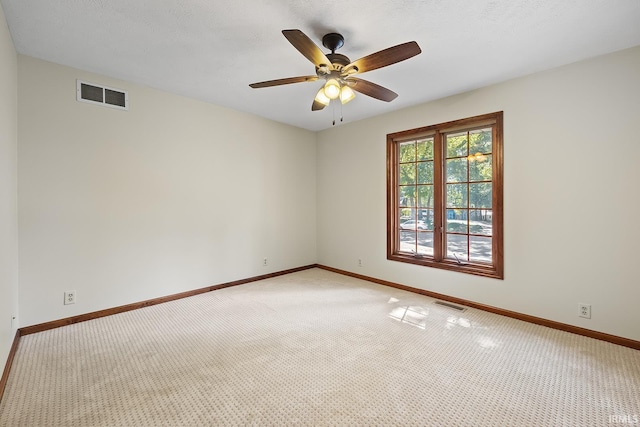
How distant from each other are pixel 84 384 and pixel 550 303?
4.00 metres

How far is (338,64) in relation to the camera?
7.20 ft

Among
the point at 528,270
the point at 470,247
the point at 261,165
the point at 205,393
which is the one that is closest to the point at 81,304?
the point at 205,393

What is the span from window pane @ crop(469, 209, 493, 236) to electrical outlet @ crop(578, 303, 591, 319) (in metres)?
1.01

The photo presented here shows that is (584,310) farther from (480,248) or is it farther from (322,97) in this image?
(322,97)

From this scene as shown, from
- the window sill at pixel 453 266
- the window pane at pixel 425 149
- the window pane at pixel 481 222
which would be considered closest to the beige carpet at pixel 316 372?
the window sill at pixel 453 266

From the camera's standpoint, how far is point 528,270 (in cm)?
299

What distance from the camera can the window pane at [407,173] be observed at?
4.06m

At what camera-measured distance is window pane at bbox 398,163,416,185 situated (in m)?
4.06

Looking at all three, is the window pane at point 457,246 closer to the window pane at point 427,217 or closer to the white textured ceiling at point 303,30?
the window pane at point 427,217

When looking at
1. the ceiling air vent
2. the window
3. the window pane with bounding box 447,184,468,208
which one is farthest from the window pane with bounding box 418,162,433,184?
the ceiling air vent

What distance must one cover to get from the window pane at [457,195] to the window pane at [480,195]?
0.27 feet

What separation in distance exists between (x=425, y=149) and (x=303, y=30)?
7.86ft

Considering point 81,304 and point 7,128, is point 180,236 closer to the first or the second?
point 81,304

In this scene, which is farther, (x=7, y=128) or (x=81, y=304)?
(x=81, y=304)
